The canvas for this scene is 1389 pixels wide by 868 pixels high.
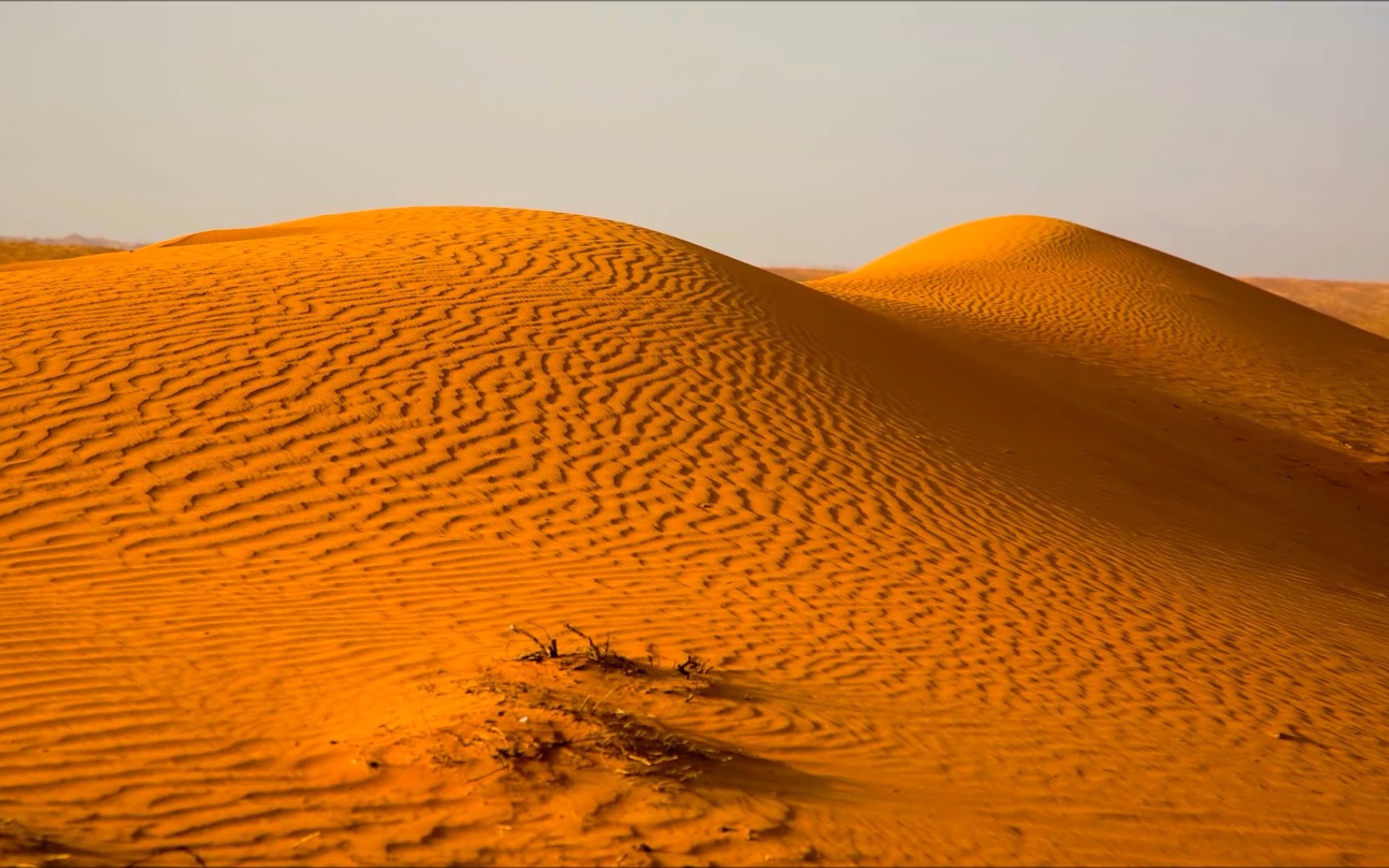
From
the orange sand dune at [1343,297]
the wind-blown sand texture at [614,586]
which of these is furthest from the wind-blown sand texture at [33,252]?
the orange sand dune at [1343,297]

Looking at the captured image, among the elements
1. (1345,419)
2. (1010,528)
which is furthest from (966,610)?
(1345,419)

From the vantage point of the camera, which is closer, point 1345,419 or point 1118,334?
point 1345,419

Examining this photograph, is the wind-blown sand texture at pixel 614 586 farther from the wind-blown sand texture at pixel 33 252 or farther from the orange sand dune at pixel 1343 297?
the orange sand dune at pixel 1343 297

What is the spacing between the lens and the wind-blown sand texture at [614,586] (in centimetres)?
469

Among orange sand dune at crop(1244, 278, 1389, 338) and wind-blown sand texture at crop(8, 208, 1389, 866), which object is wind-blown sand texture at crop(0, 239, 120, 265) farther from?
orange sand dune at crop(1244, 278, 1389, 338)

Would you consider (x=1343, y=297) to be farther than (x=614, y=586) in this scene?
Yes

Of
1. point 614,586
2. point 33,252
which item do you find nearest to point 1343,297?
point 33,252

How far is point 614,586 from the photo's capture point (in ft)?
24.8

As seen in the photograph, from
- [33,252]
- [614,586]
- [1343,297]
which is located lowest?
[614,586]

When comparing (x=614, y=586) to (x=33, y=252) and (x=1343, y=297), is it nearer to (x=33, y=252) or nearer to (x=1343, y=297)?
(x=33, y=252)

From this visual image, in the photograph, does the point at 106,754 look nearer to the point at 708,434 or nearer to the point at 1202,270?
the point at 708,434

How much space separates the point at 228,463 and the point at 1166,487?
10168 mm

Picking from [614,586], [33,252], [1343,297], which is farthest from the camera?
[1343,297]

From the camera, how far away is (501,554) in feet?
25.7
